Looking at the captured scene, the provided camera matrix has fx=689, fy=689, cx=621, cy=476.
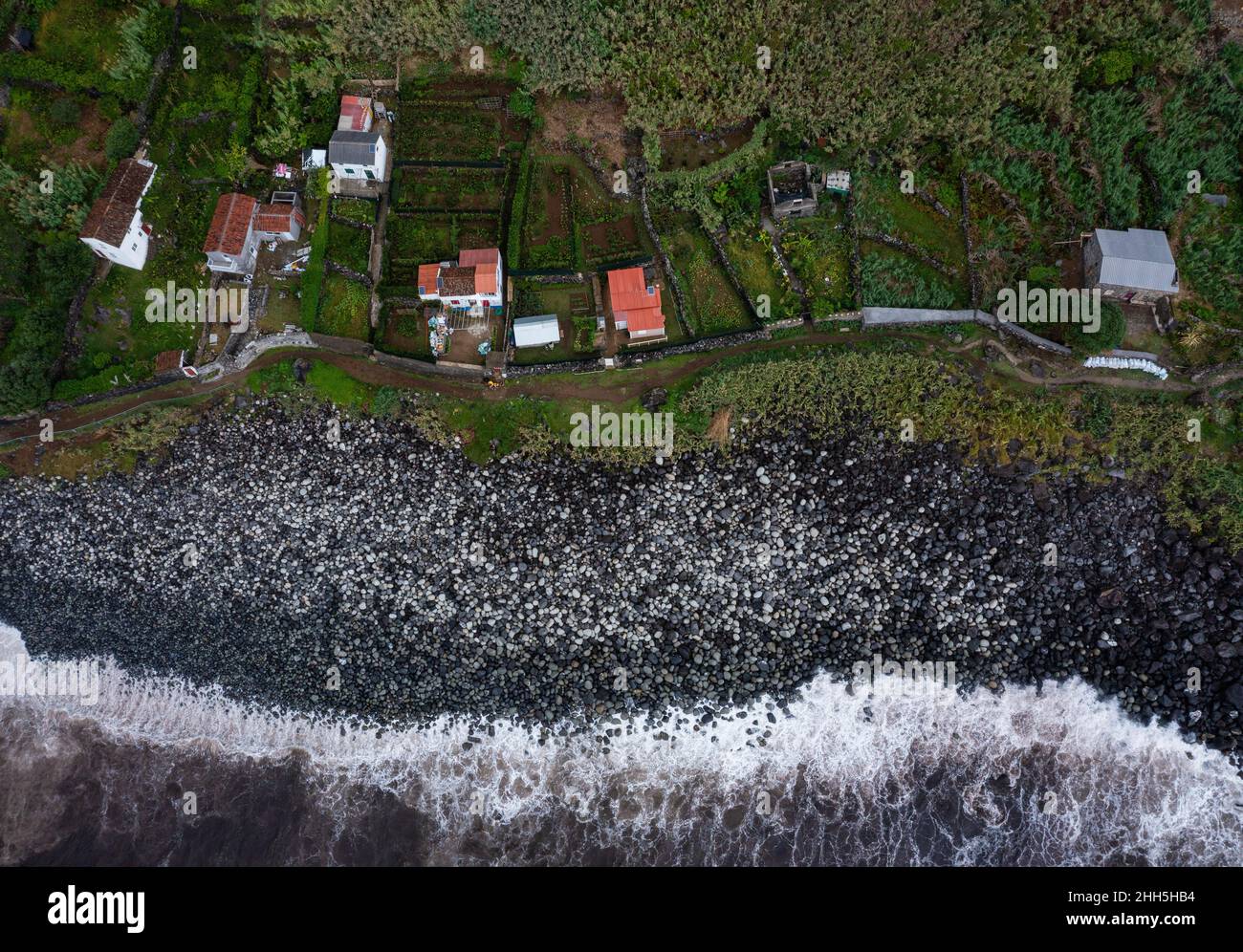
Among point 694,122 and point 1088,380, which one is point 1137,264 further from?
point 694,122

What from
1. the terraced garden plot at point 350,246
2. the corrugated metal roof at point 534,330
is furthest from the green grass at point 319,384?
the corrugated metal roof at point 534,330

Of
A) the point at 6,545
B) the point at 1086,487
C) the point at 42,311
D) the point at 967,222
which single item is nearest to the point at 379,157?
the point at 42,311

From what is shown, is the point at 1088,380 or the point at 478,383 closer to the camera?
the point at 1088,380

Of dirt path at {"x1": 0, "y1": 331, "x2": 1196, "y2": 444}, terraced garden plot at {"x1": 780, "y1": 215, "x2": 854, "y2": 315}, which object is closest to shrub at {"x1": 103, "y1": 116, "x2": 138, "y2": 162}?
dirt path at {"x1": 0, "y1": 331, "x2": 1196, "y2": 444}

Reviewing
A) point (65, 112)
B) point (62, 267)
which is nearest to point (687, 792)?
point (62, 267)
